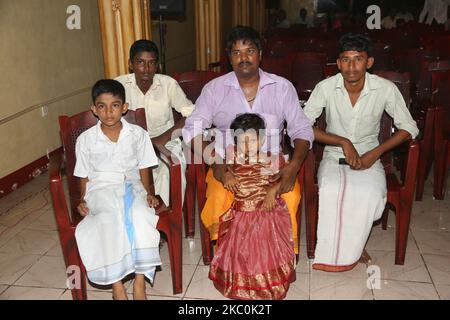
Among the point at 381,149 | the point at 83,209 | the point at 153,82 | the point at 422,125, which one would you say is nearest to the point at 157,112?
the point at 153,82

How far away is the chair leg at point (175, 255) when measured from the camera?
227cm

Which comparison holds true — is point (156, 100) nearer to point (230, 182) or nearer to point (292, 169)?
point (230, 182)

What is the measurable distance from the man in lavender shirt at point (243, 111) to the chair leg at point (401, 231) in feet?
1.97

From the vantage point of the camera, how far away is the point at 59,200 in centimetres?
204

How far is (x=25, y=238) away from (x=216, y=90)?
166cm

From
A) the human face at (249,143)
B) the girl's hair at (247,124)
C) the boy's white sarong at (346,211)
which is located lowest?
the boy's white sarong at (346,211)

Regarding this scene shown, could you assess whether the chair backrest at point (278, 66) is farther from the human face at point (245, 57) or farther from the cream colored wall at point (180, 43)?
the cream colored wall at point (180, 43)

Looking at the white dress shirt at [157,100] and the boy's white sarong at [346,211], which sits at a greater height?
the white dress shirt at [157,100]

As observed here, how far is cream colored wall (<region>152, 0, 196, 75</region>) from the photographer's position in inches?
295

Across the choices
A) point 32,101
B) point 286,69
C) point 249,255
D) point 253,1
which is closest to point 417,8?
point 253,1

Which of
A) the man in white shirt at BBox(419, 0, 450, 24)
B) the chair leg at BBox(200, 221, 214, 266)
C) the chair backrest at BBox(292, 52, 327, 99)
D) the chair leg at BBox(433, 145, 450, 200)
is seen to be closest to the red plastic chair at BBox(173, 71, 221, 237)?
the chair leg at BBox(200, 221, 214, 266)

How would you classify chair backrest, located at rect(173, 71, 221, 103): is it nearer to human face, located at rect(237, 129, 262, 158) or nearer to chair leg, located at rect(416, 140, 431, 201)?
human face, located at rect(237, 129, 262, 158)

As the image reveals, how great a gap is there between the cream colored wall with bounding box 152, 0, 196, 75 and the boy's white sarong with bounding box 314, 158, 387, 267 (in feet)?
16.5

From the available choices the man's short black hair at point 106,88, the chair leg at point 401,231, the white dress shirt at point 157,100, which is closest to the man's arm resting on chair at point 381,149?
the chair leg at point 401,231
